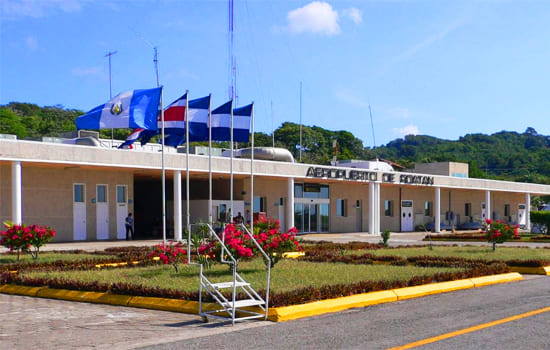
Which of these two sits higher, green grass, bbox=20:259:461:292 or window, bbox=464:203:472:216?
green grass, bbox=20:259:461:292

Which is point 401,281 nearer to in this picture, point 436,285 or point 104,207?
point 436,285

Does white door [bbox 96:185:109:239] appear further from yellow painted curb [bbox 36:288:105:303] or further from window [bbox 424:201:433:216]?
window [bbox 424:201:433:216]

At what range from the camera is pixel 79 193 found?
32875mm

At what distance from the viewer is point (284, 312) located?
10031 mm

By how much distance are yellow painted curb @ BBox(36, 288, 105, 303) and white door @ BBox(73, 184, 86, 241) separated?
19870 mm

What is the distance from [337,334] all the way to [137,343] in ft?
8.78

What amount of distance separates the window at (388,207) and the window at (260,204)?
13.6 metres

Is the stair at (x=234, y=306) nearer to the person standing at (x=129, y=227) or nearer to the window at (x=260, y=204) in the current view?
the person standing at (x=129, y=227)

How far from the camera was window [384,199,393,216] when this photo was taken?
5225 centimetres

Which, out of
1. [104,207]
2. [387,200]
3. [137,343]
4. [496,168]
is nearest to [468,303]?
[137,343]

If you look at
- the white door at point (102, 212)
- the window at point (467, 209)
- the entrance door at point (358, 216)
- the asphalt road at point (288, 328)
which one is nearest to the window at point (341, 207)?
the entrance door at point (358, 216)

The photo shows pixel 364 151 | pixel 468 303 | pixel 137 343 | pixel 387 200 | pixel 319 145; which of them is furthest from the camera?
pixel 364 151

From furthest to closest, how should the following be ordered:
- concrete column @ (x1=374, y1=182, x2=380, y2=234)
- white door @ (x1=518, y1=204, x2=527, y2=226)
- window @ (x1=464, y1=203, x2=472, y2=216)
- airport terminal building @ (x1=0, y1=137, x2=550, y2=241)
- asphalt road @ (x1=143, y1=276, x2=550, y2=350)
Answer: white door @ (x1=518, y1=204, x2=527, y2=226) < window @ (x1=464, y1=203, x2=472, y2=216) < concrete column @ (x1=374, y1=182, x2=380, y2=234) < airport terminal building @ (x1=0, y1=137, x2=550, y2=241) < asphalt road @ (x1=143, y1=276, x2=550, y2=350)

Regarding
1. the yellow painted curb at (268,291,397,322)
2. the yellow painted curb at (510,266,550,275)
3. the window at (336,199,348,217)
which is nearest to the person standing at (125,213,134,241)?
the window at (336,199,348,217)
